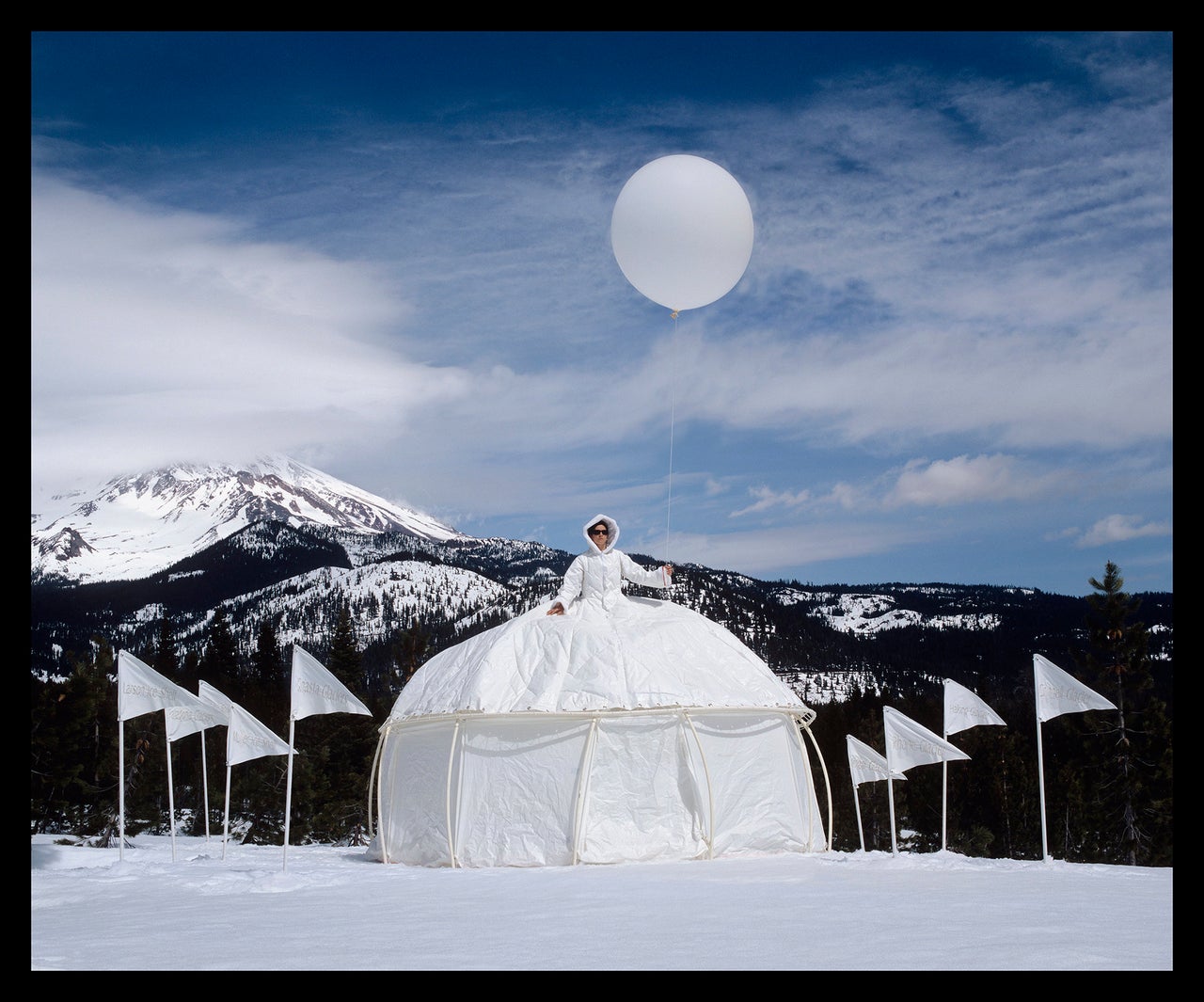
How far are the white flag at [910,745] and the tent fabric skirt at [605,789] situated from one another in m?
1.97

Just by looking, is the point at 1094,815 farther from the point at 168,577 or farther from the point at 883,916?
the point at 168,577

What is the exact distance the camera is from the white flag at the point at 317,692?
14.5 m

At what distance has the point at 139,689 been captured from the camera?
15.1 meters

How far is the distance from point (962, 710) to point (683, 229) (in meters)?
7.90

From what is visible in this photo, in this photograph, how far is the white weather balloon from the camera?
42.6ft

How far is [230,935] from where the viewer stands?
8.04m

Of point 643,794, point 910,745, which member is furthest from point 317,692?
point 910,745

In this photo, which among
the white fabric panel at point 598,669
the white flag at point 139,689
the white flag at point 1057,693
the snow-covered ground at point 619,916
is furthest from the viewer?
the white flag at point 139,689

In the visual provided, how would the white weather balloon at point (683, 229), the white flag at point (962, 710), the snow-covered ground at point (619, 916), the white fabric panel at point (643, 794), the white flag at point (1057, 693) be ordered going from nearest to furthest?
the snow-covered ground at point (619, 916) → the white weather balloon at point (683, 229) → the white fabric panel at point (643, 794) → the white flag at point (1057, 693) → the white flag at point (962, 710)

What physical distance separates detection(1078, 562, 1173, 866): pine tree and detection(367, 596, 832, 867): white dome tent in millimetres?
24132

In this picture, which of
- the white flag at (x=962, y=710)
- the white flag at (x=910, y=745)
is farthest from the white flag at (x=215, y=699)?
the white flag at (x=962, y=710)

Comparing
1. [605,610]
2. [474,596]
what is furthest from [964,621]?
[605,610]

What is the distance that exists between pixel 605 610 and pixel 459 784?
3165mm

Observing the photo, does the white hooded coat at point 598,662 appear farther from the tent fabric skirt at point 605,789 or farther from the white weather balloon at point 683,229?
the white weather balloon at point 683,229
